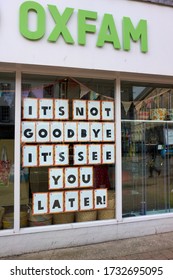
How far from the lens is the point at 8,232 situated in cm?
378

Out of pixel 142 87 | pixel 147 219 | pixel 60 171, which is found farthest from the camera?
pixel 142 87

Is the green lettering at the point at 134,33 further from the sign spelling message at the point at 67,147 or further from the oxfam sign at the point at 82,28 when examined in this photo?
the sign spelling message at the point at 67,147

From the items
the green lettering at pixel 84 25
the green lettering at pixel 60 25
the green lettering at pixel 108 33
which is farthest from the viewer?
the green lettering at pixel 108 33

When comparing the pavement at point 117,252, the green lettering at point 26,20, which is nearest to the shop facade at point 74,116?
the green lettering at point 26,20

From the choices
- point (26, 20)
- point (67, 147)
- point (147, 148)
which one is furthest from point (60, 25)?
point (147, 148)

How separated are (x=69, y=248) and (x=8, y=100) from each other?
2514 millimetres

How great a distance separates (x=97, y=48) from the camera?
3.94 meters

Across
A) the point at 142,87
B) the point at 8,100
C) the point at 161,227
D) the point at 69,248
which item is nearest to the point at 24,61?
the point at 8,100

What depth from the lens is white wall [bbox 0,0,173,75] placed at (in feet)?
11.7

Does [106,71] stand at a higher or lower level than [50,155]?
higher

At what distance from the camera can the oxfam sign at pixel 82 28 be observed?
362cm

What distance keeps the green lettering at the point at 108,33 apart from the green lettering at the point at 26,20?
2.92 feet

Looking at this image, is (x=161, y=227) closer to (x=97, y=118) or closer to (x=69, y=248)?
(x=69, y=248)

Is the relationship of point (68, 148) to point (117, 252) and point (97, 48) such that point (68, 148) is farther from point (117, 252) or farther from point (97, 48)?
point (117, 252)
